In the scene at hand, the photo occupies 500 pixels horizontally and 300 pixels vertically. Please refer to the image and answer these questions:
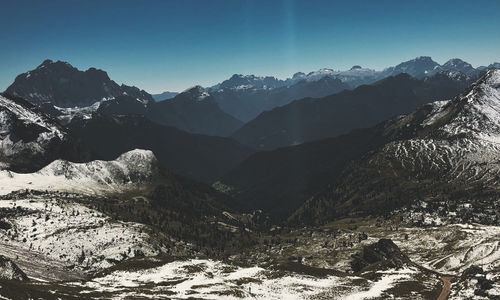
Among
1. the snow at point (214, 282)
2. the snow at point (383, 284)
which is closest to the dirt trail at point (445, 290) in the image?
the snow at point (383, 284)

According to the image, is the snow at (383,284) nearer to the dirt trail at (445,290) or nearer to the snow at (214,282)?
the snow at (214,282)

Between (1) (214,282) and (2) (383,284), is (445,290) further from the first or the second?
(1) (214,282)

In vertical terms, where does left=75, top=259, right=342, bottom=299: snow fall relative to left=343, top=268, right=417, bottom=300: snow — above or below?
above

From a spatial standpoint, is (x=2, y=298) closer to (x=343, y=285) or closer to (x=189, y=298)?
(x=189, y=298)

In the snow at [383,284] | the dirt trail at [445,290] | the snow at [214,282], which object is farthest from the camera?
the snow at [214,282]

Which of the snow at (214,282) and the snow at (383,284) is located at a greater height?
the snow at (214,282)

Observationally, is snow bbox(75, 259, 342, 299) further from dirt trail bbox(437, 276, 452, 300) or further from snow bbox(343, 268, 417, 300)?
dirt trail bbox(437, 276, 452, 300)

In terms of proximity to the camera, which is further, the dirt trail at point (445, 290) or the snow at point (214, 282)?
the snow at point (214, 282)

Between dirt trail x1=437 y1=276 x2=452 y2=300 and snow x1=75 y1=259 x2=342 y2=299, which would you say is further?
snow x1=75 y1=259 x2=342 y2=299

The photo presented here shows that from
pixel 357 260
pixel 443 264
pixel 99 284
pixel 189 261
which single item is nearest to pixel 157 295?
pixel 99 284

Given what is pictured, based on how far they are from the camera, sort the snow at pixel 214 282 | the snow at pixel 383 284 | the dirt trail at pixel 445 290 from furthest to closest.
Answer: the snow at pixel 214 282 → the snow at pixel 383 284 → the dirt trail at pixel 445 290

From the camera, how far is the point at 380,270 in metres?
134

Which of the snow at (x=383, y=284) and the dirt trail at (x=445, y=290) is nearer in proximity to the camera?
the dirt trail at (x=445, y=290)

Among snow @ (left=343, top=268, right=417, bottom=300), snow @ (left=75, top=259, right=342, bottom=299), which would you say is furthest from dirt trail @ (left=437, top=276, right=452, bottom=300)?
snow @ (left=75, top=259, right=342, bottom=299)
